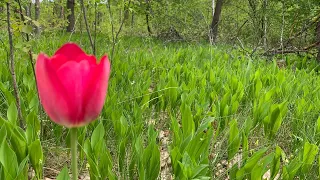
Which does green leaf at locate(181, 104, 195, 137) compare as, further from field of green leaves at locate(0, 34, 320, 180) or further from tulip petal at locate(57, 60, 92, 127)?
tulip petal at locate(57, 60, 92, 127)

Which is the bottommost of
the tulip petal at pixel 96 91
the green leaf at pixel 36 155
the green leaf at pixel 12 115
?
the green leaf at pixel 36 155

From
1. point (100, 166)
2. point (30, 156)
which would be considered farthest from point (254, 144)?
point (30, 156)

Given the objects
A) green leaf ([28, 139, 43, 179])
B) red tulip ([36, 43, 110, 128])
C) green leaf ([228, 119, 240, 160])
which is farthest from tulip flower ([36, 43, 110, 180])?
green leaf ([228, 119, 240, 160])

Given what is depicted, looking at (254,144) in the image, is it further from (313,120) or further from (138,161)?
(138,161)

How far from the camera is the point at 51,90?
1.71ft

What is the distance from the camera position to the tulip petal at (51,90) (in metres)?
0.51

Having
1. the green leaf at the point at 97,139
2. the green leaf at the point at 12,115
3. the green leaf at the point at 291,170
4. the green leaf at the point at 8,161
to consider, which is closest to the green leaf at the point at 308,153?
the green leaf at the point at 291,170

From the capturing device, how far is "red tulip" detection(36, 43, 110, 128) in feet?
1.69

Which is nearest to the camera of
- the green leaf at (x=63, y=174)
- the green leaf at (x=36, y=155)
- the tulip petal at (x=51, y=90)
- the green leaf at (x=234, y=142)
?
the tulip petal at (x=51, y=90)

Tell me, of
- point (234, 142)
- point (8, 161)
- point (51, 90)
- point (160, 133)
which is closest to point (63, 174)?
point (8, 161)

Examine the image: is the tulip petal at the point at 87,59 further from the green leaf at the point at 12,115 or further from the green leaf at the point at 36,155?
the green leaf at the point at 12,115

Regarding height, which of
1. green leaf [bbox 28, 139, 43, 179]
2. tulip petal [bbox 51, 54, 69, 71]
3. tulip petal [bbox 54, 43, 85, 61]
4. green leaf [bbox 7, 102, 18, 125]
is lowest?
green leaf [bbox 28, 139, 43, 179]

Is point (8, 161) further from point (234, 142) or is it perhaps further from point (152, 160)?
point (234, 142)

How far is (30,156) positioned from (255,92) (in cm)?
176
